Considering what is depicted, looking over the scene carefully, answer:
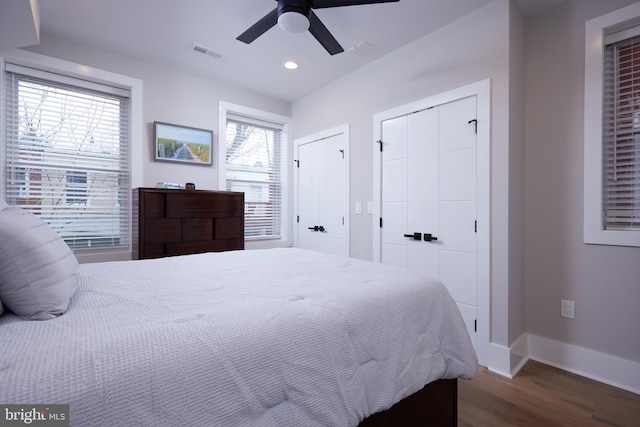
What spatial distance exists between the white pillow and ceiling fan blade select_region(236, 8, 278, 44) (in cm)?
190

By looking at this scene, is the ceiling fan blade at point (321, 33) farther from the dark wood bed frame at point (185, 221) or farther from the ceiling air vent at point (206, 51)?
the dark wood bed frame at point (185, 221)

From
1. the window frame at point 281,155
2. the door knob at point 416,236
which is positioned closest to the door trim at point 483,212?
the door knob at point 416,236

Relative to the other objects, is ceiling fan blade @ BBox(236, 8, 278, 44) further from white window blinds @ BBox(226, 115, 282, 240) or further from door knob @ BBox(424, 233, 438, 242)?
door knob @ BBox(424, 233, 438, 242)

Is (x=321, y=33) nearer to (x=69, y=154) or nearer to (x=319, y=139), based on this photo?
(x=319, y=139)

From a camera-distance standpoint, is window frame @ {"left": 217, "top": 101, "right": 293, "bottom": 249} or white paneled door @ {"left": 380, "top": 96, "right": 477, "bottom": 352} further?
window frame @ {"left": 217, "top": 101, "right": 293, "bottom": 249}

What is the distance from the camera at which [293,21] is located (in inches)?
76.0

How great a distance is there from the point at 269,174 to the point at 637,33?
3857 mm

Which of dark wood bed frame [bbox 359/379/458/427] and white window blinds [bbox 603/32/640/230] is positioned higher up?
white window blinds [bbox 603/32/640/230]

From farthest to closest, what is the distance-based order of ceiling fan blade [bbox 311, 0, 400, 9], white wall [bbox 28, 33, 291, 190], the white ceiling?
1. white wall [bbox 28, 33, 291, 190]
2. the white ceiling
3. ceiling fan blade [bbox 311, 0, 400, 9]

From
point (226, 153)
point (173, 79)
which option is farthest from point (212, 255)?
point (173, 79)

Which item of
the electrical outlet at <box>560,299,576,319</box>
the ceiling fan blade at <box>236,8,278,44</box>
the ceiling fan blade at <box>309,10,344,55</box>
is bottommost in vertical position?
the electrical outlet at <box>560,299,576,319</box>

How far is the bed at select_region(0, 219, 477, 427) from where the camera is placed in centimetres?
61

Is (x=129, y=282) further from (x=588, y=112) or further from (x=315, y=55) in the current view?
(x=588, y=112)

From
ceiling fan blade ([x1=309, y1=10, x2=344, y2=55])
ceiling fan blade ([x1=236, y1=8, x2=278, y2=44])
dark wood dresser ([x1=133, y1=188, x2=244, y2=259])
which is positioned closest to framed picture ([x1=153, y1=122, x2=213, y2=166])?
dark wood dresser ([x1=133, y1=188, x2=244, y2=259])
